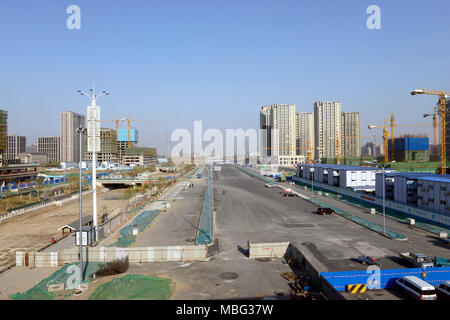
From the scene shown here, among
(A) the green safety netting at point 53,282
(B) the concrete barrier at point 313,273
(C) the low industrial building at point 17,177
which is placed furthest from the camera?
(C) the low industrial building at point 17,177

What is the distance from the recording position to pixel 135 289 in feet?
63.2

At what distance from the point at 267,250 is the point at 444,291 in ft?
40.8

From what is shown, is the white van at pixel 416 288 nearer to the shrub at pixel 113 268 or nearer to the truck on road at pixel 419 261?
the truck on road at pixel 419 261

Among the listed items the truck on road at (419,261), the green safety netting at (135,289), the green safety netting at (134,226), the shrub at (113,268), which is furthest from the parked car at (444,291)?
the green safety netting at (134,226)

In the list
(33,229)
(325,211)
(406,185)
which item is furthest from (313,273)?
(33,229)

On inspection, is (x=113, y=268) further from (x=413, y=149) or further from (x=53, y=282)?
(x=413, y=149)

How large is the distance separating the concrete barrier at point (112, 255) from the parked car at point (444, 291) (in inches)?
649

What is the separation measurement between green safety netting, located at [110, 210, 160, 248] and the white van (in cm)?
2325

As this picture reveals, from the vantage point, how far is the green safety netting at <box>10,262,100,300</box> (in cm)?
1873

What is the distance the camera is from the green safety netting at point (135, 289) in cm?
1833

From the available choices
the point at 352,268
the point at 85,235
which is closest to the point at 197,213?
the point at 85,235

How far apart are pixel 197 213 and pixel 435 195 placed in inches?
1288

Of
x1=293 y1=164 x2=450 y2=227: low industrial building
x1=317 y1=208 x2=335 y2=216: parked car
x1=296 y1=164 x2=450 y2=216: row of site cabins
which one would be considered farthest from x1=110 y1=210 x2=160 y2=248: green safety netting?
x1=296 y1=164 x2=450 y2=216: row of site cabins

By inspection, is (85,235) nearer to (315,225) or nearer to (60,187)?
(315,225)
